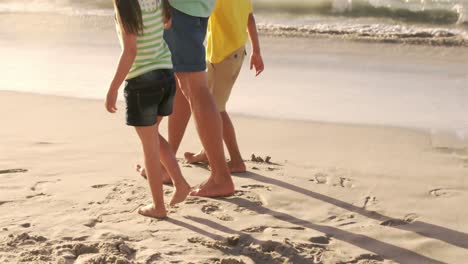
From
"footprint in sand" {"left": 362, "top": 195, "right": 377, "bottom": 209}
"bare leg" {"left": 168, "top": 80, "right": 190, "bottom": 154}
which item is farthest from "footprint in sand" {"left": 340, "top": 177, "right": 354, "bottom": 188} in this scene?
"bare leg" {"left": 168, "top": 80, "right": 190, "bottom": 154}

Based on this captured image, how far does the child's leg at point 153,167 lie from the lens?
406 cm

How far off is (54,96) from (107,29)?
4.37 m

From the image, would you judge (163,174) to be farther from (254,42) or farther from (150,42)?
(150,42)

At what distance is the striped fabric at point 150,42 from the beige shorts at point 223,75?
0.83m

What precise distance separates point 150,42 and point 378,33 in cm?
750

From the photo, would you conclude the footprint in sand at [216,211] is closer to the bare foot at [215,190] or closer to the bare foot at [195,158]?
the bare foot at [215,190]

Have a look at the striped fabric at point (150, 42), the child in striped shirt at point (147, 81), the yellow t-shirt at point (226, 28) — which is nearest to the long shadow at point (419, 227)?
the child in striped shirt at point (147, 81)

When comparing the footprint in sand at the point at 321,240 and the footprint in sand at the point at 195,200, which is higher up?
the footprint in sand at the point at 195,200

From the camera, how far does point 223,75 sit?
4.80 meters

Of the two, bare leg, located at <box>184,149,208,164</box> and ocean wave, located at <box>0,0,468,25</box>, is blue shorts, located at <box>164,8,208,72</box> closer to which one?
bare leg, located at <box>184,149,208,164</box>

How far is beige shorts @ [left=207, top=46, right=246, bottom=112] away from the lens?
4797 mm

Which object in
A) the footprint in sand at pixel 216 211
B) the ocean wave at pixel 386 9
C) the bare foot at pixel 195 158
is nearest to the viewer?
the footprint in sand at pixel 216 211

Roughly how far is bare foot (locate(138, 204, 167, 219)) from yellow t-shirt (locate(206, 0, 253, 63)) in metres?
1.03

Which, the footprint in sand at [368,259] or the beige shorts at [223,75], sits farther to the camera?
the beige shorts at [223,75]
